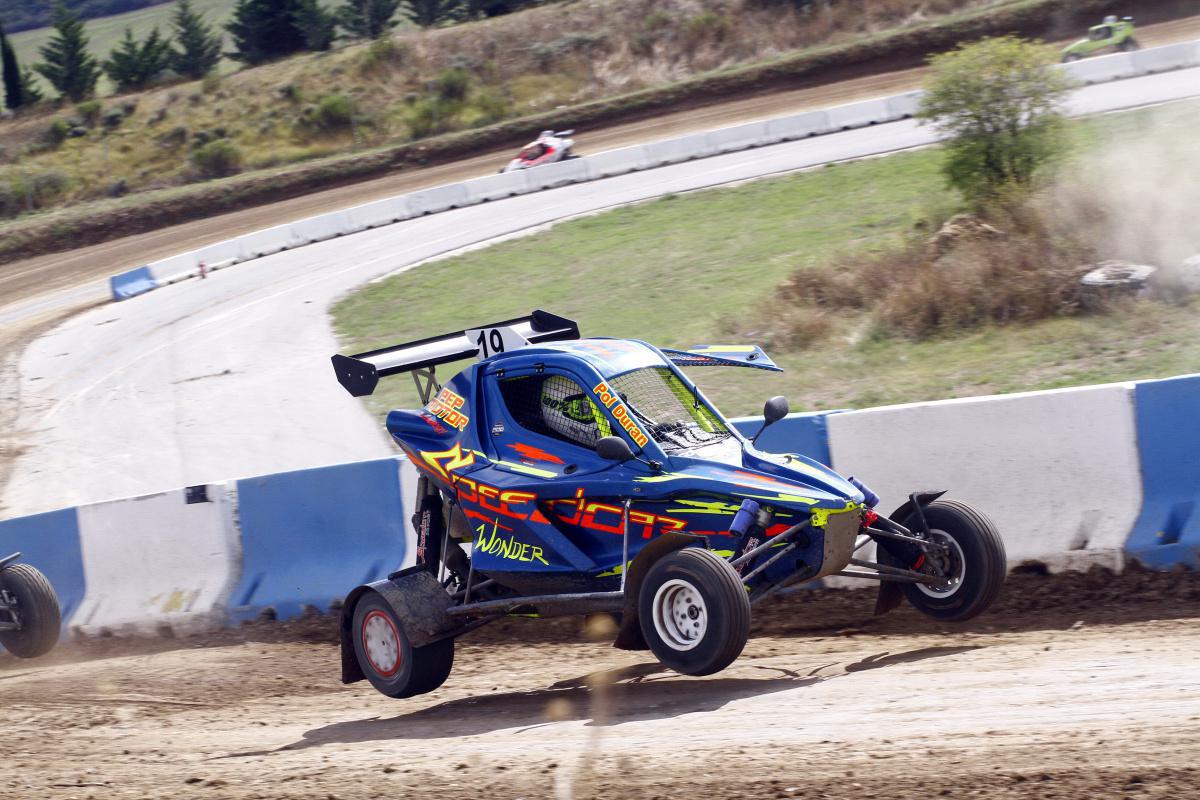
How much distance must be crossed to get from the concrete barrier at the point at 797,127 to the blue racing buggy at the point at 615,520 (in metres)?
22.1

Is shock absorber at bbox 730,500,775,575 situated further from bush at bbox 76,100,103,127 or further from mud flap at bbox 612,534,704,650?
bush at bbox 76,100,103,127

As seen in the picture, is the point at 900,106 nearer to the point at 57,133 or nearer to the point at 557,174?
the point at 557,174

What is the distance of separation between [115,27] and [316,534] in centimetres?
13030

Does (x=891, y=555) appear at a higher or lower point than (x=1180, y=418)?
lower

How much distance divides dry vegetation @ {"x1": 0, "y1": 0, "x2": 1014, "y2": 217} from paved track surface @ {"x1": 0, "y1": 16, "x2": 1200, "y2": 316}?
6118 millimetres

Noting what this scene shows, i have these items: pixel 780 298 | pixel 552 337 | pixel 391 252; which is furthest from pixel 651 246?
pixel 552 337

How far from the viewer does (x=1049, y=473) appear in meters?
8.48

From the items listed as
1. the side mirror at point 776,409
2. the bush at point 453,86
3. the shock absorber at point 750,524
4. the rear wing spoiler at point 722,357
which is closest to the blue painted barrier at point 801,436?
the rear wing spoiler at point 722,357

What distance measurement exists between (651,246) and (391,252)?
24.9 ft

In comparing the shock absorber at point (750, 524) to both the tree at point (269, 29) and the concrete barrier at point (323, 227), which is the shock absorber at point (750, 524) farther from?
the tree at point (269, 29)

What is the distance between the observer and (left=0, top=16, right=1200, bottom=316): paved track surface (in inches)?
1243

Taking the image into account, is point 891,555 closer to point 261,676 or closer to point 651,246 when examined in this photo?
point 261,676

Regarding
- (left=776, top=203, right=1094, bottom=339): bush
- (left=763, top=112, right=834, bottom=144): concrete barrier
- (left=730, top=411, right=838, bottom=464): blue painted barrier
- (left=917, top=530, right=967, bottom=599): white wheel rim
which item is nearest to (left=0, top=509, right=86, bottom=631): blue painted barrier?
(left=730, top=411, right=838, bottom=464): blue painted barrier

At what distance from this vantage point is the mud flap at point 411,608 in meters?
7.98
